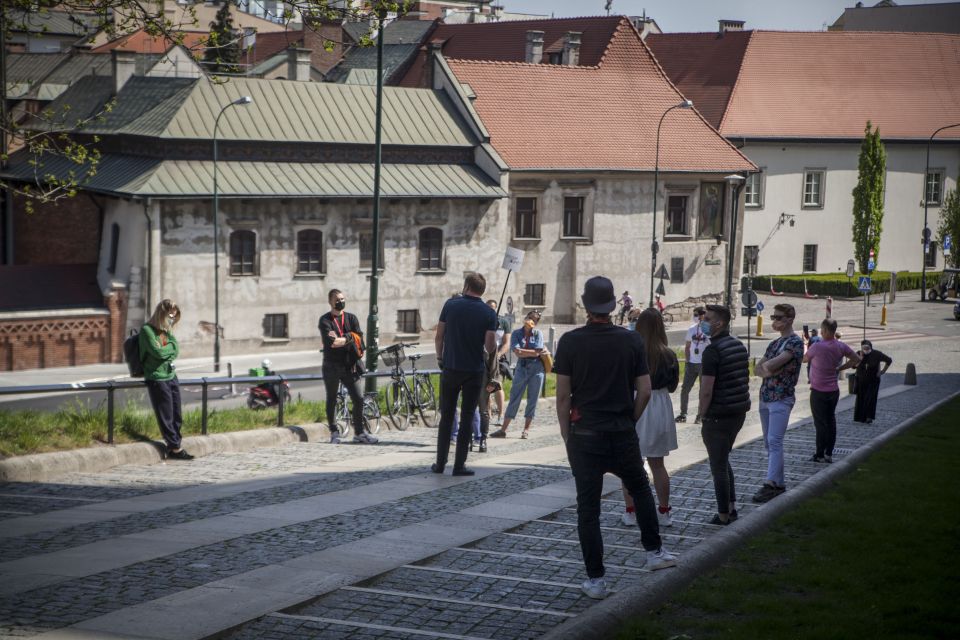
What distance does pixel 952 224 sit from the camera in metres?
67.6

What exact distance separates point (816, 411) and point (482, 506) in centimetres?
534

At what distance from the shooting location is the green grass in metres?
6.88

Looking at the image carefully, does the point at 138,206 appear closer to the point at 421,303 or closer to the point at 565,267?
the point at 421,303

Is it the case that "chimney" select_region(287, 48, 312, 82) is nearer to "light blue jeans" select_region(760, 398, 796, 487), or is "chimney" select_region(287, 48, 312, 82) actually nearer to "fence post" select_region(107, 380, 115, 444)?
"fence post" select_region(107, 380, 115, 444)

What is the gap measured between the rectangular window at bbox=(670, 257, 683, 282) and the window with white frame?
17.2 meters

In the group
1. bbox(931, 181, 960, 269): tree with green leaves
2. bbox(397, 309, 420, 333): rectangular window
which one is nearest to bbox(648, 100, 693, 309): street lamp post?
bbox(397, 309, 420, 333): rectangular window

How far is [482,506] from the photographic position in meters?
10.8

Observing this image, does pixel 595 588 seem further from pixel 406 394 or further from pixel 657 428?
pixel 406 394

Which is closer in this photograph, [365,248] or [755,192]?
[365,248]

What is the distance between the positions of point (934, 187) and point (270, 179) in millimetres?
44164

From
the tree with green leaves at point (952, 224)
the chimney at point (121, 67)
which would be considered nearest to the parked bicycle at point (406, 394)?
the chimney at point (121, 67)

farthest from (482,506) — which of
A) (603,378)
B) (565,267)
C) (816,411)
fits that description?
(565,267)

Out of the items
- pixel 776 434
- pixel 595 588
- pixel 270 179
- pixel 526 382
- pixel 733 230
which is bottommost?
pixel 595 588

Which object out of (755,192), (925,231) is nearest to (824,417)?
(755,192)
